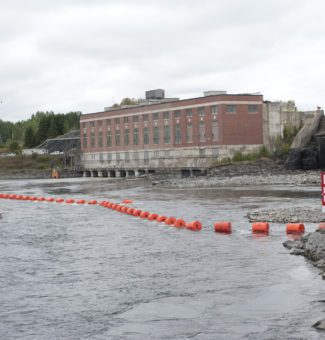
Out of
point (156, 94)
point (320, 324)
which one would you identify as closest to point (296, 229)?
point (320, 324)

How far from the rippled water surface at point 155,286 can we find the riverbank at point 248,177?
43.7 m

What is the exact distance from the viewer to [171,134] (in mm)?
115812

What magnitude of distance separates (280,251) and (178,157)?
89864 millimetres

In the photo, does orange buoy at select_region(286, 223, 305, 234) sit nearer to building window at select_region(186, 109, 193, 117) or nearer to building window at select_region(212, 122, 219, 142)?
building window at select_region(212, 122, 219, 142)

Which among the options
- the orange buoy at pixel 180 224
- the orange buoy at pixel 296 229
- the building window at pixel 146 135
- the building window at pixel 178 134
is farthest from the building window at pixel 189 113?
the orange buoy at pixel 296 229

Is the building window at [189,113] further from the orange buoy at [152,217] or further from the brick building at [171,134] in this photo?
the orange buoy at [152,217]

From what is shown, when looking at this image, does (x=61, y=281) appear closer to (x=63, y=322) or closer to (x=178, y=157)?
(x=63, y=322)

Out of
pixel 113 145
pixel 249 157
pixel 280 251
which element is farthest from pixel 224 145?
pixel 280 251

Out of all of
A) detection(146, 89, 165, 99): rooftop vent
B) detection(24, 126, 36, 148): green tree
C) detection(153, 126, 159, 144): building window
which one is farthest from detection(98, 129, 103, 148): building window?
detection(24, 126, 36, 148): green tree

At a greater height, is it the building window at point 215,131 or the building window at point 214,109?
the building window at point 214,109

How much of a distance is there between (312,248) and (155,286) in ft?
19.8

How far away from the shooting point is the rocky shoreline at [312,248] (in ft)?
65.6

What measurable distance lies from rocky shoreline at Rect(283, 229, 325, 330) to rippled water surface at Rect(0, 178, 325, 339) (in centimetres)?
32

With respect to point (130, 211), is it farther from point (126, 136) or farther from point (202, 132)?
point (126, 136)
